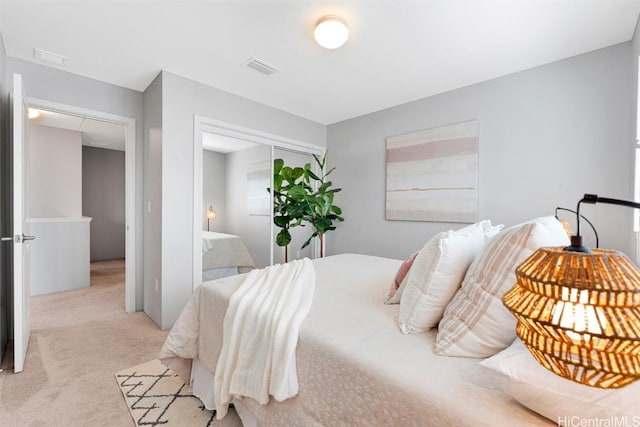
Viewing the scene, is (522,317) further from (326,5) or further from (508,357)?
(326,5)

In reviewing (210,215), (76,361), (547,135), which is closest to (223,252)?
(210,215)

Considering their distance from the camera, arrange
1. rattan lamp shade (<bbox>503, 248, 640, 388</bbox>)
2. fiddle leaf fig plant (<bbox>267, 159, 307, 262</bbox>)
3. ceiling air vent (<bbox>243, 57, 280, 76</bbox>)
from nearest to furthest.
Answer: rattan lamp shade (<bbox>503, 248, 640, 388</bbox>) < ceiling air vent (<bbox>243, 57, 280, 76</bbox>) < fiddle leaf fig plant (<bbox>267, 159, 307, 262</bbox>)

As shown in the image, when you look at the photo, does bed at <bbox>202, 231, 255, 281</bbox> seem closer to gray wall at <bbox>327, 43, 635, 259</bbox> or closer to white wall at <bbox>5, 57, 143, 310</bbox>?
white wall at <bbox>5, 57, 143, 310</bbox>

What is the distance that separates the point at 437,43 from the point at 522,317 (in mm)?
2357

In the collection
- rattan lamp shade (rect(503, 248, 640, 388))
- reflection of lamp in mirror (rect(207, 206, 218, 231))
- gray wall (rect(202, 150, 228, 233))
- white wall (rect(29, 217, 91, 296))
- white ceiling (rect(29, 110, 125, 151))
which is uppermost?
white ceiling (rect(29, 110, 125, 151))

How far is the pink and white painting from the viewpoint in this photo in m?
3.04

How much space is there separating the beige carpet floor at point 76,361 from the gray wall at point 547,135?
294cm

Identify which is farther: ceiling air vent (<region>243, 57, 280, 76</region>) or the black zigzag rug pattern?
ceiling air vent (<region>243, 57, 280, 76</region>)

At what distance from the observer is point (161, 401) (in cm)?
173

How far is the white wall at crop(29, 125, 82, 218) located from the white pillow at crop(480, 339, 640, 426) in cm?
570

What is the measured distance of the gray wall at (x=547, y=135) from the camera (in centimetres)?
229

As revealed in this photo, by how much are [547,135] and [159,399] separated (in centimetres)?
366

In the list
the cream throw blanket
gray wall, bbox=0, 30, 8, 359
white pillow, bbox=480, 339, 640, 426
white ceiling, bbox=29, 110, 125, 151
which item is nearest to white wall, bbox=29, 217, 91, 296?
white ceiling, bbox=29, 110, 125, 151

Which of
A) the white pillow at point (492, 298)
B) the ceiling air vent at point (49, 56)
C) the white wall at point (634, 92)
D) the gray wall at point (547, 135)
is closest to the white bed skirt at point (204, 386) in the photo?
the white pillow at point (492, 298)
